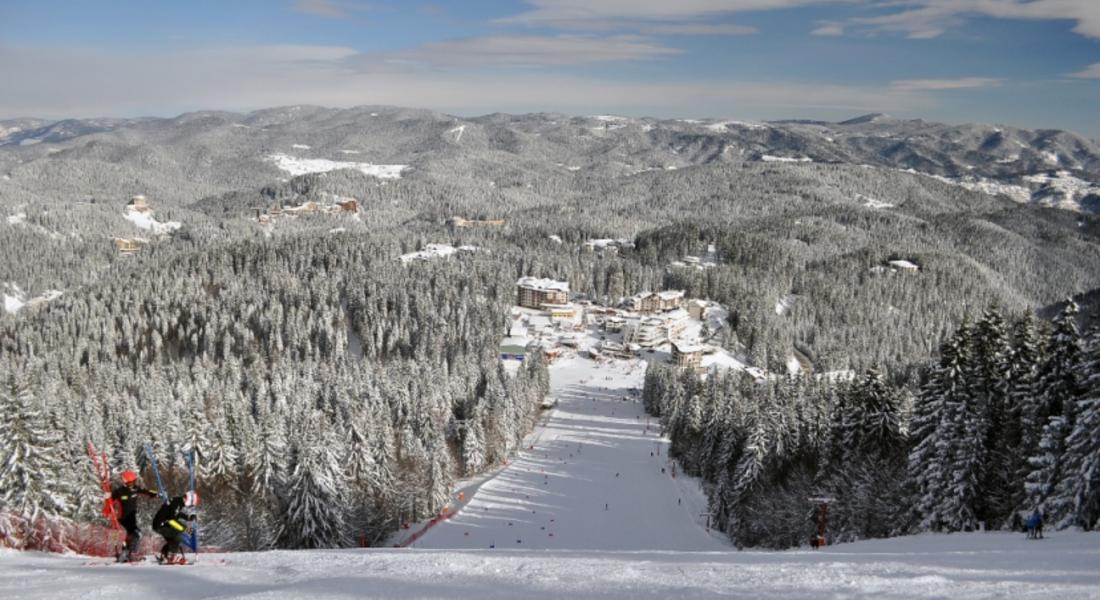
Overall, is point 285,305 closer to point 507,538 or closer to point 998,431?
point 507,538

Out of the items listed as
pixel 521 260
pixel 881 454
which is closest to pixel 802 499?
pixel 881 454

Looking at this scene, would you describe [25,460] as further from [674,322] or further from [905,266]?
[905,266]

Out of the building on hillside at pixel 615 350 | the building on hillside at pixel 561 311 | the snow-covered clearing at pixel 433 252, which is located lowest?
the building on hillside at pixel 615 350

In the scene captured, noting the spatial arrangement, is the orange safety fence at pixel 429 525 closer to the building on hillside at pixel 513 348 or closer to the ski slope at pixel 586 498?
the ski slope at pixel 586 498

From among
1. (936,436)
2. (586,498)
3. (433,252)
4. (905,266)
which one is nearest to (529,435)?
(586,498)

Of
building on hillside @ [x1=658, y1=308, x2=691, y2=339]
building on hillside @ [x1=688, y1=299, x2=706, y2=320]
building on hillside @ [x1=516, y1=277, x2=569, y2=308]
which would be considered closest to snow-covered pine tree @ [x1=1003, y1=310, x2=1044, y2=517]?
building on hillside @ [x1=658, y1=308, x2=691, y2=339]

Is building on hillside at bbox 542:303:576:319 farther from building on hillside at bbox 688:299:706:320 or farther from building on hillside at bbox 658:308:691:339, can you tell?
building on hillside at bbox 688:299:706:320

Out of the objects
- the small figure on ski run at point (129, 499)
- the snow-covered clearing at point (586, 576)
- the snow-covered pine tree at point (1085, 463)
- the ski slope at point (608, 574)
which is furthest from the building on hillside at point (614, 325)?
the small figure on ski run at point (129, 499)
